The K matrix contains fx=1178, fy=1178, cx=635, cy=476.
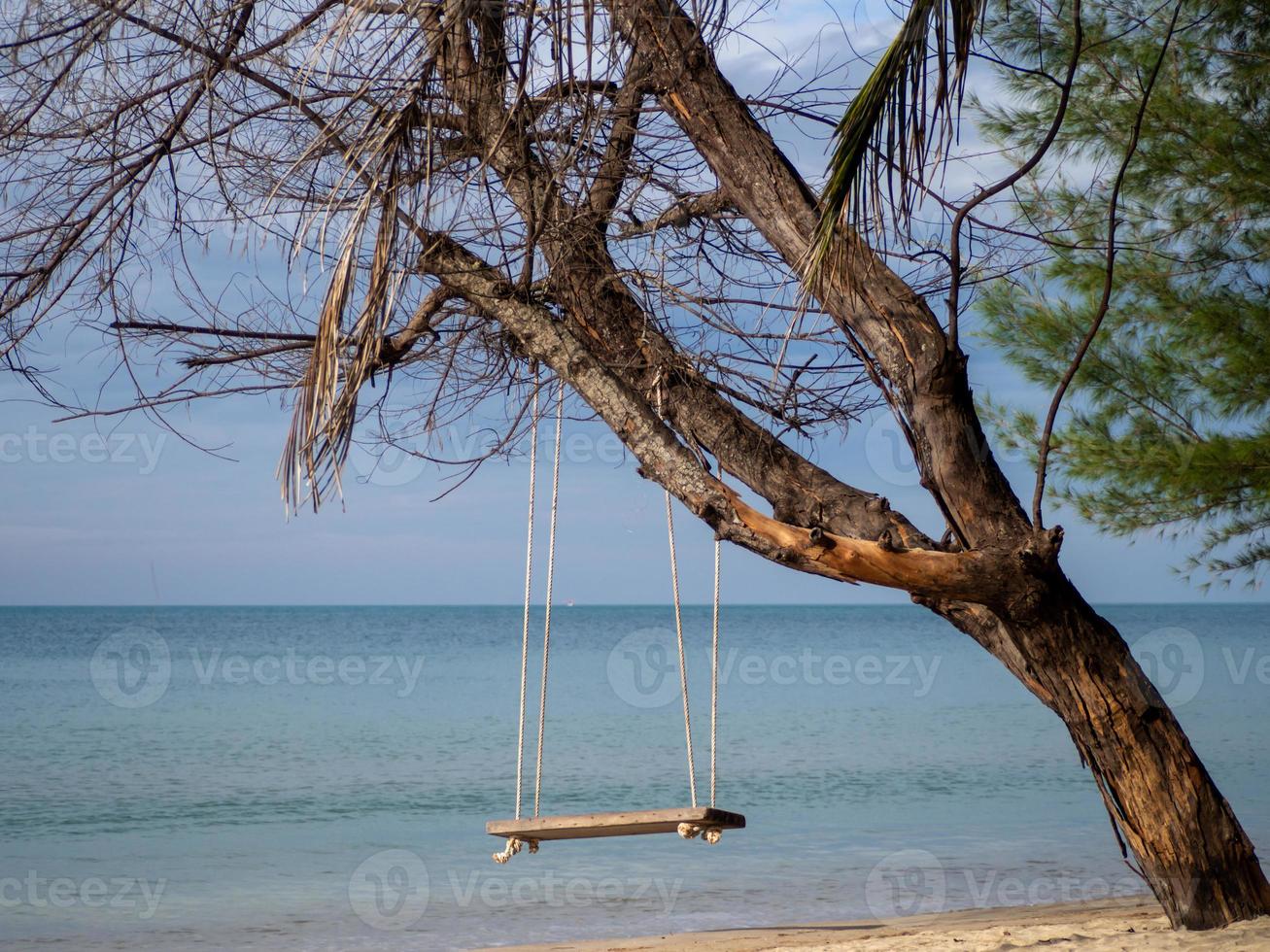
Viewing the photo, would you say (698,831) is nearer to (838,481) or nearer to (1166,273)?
(838,481)

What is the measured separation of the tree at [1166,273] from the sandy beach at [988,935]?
1998 mm

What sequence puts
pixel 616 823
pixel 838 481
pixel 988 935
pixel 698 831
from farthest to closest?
pixel 988 935, pixel 698 831, pixel 616 823, pixel 838 481

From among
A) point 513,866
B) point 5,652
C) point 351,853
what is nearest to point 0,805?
point 351,853

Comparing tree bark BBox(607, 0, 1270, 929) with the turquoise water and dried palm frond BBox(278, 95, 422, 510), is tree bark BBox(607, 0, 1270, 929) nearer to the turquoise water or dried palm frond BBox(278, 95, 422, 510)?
dried palm frond BBox(278, 95, 422, 510)

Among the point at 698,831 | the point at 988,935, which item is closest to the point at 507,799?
the point at 988,935

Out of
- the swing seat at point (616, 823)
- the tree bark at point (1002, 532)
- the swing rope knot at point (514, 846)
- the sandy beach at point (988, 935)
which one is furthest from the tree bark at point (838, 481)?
the swing rope knot at point (514, 846)

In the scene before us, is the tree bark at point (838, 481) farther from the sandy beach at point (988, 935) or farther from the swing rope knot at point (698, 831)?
the swing rope knot at point (698, 831)

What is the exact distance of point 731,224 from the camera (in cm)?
399

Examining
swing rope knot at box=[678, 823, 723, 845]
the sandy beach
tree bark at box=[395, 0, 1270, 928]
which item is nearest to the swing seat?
swing rope knot at box=[678, 823, 723, 845]

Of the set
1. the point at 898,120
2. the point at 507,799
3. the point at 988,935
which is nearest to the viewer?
the point at 898,120

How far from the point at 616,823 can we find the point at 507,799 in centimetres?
909

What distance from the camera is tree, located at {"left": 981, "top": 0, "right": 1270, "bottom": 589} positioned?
17.0 ft

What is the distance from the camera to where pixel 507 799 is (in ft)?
40.6

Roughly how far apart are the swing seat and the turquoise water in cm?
292
